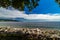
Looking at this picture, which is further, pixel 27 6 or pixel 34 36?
pixel 27 6

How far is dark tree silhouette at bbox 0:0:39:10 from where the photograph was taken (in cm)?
2252

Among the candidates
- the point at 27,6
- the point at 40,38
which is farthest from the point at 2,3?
the point at 40,38

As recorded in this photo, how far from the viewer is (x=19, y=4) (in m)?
23.1

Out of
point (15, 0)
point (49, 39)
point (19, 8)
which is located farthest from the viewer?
point (19, 8)

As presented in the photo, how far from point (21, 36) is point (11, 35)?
3.09 ft

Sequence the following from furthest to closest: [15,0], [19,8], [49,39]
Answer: [19,8] < [15,0] < [49,39]

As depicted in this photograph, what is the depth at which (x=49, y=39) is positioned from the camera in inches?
741

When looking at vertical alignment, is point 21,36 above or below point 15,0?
below

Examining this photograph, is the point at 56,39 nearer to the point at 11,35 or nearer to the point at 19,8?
the point at 11,35

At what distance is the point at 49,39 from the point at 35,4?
6.18 metres

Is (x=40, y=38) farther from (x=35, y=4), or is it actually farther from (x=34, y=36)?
(x=35, y=4)

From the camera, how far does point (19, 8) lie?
24047mm

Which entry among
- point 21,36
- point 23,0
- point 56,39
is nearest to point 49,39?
point 56,39

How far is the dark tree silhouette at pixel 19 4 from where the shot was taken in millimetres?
22516
